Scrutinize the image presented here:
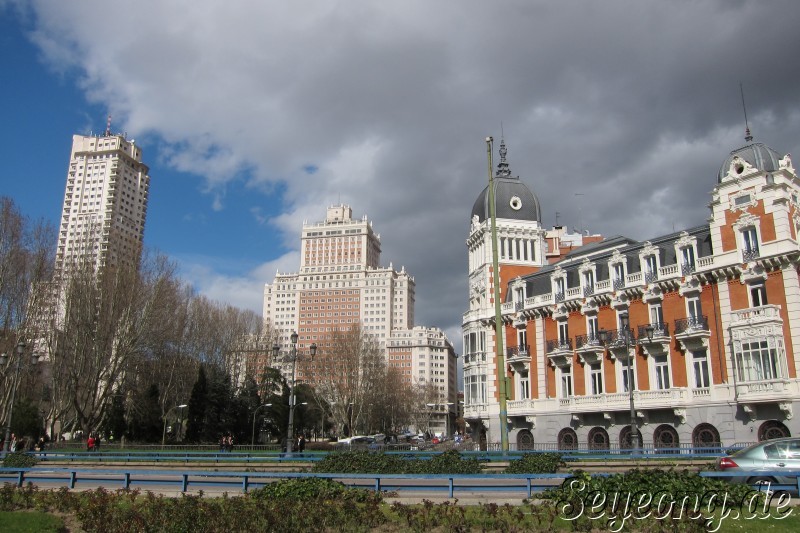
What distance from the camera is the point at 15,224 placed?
40.4m

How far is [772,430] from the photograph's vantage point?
30.6 meters

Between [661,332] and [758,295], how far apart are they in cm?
570

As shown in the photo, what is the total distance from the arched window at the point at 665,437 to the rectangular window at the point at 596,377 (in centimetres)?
459

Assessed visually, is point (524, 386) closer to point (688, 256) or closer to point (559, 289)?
point (559, 289)

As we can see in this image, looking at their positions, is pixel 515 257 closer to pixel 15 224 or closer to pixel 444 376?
pixel 15 224

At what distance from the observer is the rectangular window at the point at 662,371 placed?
3606 centimetres

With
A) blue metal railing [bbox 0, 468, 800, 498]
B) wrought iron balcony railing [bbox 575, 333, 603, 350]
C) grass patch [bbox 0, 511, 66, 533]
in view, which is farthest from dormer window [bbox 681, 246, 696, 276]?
grass patch [bbox 0, 511, 66, 533]

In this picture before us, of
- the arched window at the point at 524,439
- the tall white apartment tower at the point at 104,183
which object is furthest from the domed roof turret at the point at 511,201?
the tall white apartment tower at the point at 104,183

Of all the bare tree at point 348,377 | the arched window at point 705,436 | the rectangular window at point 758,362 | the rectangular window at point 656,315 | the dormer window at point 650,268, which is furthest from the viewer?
the bare tree at point 348,377

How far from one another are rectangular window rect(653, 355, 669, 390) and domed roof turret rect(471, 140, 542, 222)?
17.7m

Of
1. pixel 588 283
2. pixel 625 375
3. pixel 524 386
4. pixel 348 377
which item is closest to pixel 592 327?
pixel 588 283

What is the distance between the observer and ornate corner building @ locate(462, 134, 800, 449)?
103 feet

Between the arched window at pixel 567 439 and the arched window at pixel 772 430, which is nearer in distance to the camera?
the arched window at pixel 772 430

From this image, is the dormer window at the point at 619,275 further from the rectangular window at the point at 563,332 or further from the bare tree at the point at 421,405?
the bare tree at the point at 421,405
